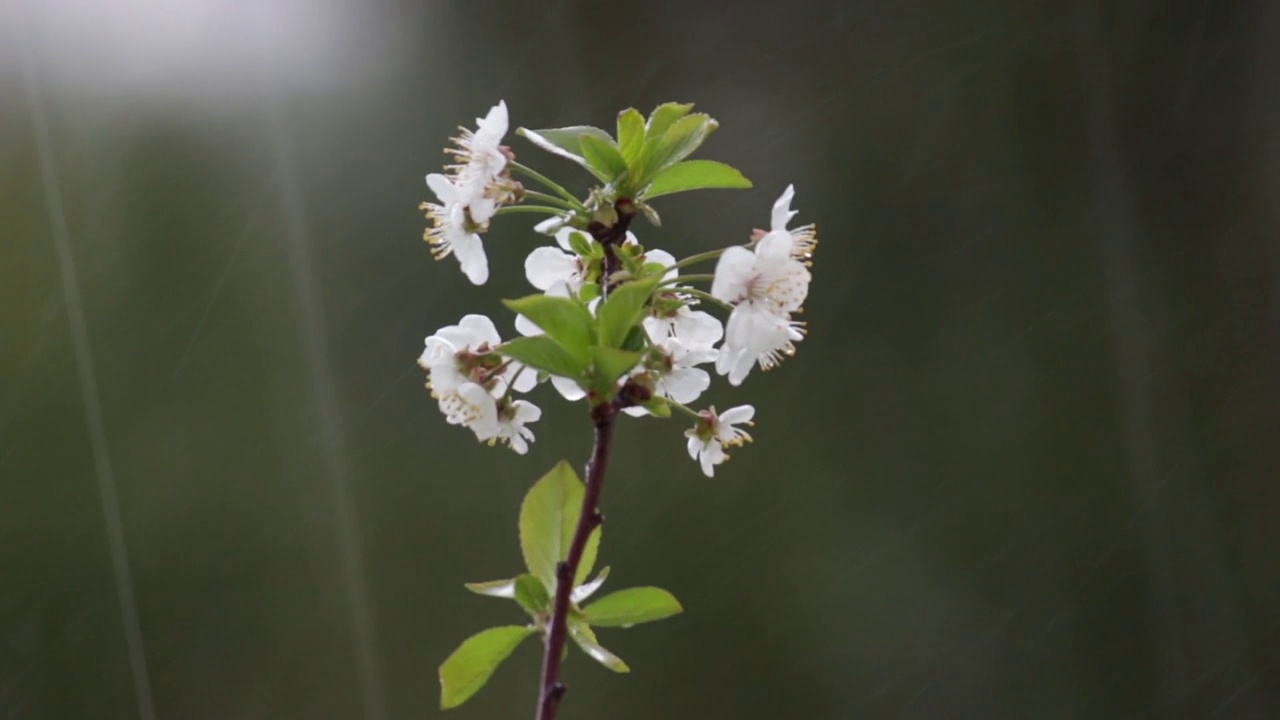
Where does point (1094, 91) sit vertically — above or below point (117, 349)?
above

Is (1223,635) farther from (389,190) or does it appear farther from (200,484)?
(200,484)

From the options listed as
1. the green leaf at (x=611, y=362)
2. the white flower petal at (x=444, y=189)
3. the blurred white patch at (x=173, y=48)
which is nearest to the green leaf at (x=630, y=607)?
the green leaf at (x=611, y=362)

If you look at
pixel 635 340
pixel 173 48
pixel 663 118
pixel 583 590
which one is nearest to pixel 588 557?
pixel 583 590

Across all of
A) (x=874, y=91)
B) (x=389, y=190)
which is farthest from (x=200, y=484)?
(x=874, y=91)

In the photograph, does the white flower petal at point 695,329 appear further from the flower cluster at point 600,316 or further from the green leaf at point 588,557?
the green leaf at point 588,557

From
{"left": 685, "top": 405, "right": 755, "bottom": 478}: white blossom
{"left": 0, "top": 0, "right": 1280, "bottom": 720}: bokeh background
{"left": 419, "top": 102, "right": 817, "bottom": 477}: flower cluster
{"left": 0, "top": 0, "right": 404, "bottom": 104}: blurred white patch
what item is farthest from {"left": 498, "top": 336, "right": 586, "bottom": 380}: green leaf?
{"left": 0, "top": 0, "right": 404, "bottom": 104}: blurred white patch

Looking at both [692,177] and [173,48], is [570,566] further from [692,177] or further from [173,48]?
[173,48]

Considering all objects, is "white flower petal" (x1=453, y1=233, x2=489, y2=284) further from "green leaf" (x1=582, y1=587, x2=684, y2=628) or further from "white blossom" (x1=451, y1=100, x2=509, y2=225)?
"green leaf" (x1=582, y1=587, x2=684, y2=628)
